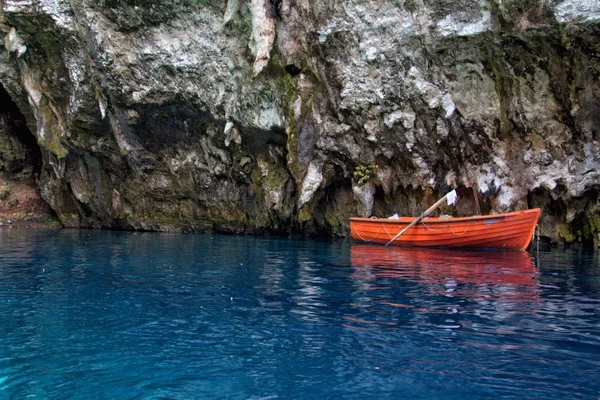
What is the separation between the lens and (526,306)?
9.05 metres

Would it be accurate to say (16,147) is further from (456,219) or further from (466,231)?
(466,231)

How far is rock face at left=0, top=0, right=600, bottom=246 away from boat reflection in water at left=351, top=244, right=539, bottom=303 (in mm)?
4568

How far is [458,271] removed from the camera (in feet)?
44.3

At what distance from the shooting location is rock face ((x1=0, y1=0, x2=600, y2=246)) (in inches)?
741

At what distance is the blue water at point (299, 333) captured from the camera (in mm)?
5375

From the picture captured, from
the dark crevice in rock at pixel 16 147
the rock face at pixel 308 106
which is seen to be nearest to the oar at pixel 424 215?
the rock face at pixel 308 106

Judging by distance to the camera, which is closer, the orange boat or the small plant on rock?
the orange boat

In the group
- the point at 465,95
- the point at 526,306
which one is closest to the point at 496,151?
the point at 465,95

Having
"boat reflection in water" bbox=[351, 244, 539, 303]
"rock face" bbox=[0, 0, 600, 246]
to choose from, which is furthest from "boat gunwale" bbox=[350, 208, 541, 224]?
"rock face" bbox=[0, 0, 600, 246]

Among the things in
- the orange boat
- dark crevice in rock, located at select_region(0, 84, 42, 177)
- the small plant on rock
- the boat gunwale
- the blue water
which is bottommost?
the blue water

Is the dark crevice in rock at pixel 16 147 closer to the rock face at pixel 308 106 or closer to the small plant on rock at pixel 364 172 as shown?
the rock face at pixel 308 106

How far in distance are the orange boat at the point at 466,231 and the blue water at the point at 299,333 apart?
4.53 meters

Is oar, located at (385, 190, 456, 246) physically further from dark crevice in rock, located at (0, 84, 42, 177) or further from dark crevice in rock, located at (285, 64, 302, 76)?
dark crevice in rock, located at (0, 84, 42, 177)

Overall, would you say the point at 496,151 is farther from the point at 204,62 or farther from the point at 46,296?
the point at 46,296
